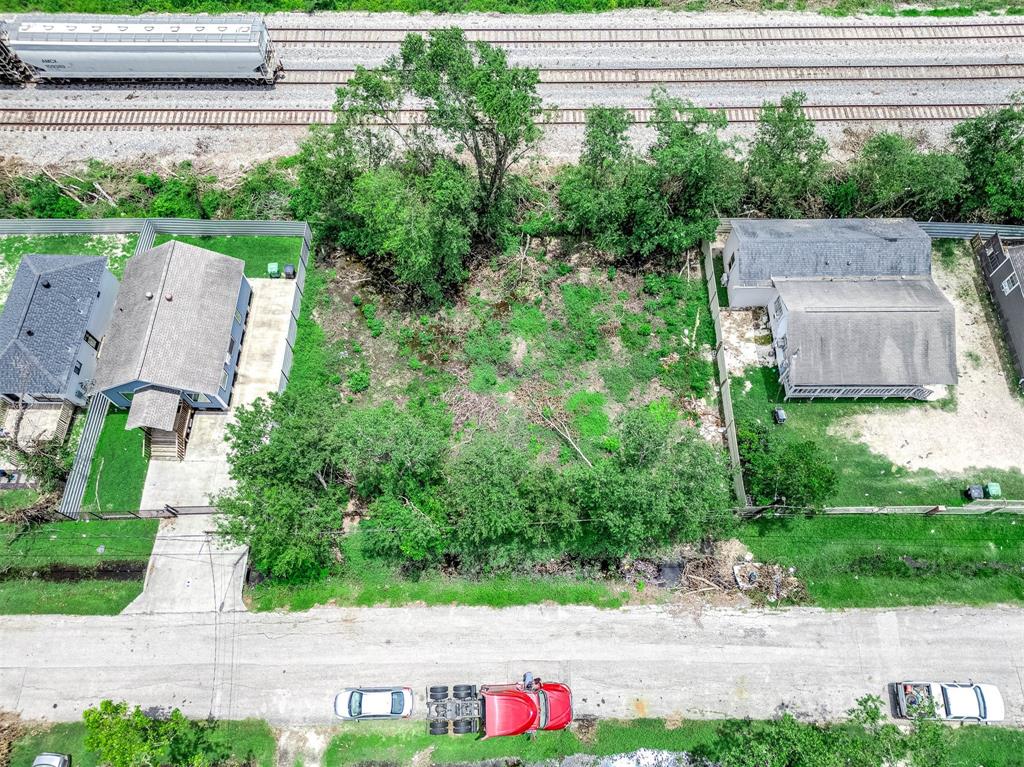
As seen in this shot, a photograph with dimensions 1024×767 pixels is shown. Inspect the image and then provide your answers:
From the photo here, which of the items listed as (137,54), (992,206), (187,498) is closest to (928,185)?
(992,206)

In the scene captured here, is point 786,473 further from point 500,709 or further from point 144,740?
point 144,740

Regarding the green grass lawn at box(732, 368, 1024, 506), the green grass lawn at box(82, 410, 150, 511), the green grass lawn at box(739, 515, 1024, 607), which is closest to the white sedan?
the green grass lawn at box(82, 410, 150, 511)

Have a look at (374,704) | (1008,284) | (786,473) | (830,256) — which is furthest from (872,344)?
(374,704)

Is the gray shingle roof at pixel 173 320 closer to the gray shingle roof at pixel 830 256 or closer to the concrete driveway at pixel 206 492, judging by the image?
the concrete driveway at pixel 206 492

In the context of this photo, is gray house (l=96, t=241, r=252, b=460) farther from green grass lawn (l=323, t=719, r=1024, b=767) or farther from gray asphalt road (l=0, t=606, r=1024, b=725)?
green grass lawn (l=323, t=719, r=1024, b=767)

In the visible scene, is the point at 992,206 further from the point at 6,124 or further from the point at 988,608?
the point at 6,124

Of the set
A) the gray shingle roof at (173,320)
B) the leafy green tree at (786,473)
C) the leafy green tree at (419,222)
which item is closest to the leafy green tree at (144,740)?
the gray shingle roof at (173,320)
